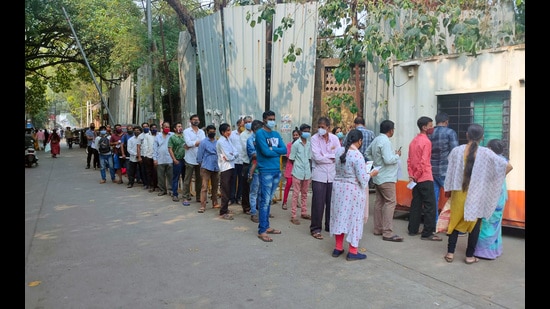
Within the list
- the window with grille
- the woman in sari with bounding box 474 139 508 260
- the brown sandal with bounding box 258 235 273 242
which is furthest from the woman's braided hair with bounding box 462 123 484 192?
the brown sandal with bounding box 258 235 273 242

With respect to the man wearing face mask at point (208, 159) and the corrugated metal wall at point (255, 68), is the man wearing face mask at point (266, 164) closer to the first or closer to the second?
the man wearing face mask at point (208, 159)

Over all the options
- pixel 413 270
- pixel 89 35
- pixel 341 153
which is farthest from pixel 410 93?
pixel 89 35

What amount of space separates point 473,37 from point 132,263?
5514mm

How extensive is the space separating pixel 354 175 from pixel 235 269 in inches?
69.0

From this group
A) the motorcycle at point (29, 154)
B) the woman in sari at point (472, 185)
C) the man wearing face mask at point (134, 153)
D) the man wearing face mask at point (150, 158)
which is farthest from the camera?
the motorcycle at point (29, 154)

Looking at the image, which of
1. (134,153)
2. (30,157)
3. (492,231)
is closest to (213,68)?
(134,153)

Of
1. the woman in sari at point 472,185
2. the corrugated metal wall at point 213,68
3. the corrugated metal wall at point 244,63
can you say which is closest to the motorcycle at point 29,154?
the corrugated metal wall at point 213,68

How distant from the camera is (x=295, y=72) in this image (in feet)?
34.8

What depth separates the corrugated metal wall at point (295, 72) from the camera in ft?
34.2

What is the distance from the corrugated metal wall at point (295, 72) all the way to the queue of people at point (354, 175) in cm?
188

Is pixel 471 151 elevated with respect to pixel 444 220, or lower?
elevated

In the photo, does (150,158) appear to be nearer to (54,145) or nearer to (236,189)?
(236,189)

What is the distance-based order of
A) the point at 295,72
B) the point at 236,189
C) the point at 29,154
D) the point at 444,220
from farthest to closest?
the point at 29,154 < the point at 295,72 < the point at 236,189 < the point at 444,220
